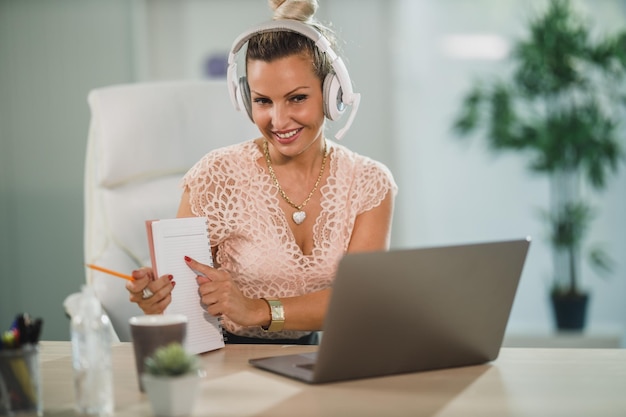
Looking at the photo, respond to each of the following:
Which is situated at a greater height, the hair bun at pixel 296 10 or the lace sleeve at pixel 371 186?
the hair bun at pixel 296 10

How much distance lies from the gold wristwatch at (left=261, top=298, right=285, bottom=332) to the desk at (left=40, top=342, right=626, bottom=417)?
23 cm

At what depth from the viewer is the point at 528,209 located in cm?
386

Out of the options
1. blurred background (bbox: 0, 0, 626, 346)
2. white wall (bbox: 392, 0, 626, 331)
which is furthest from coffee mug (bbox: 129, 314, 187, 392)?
white wall (bbox: 392, 0, 626, 331)

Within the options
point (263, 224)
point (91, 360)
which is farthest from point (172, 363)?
point (263, 224)

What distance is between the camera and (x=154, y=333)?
1089 millimetres

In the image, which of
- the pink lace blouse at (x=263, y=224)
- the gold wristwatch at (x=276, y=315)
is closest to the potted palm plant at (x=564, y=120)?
the pink lace blouse at (x=263, y=224)

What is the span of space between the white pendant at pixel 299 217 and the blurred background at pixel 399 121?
5.97ft

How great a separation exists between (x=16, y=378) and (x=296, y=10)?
1021 mm

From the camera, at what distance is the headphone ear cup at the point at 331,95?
1.69 meters

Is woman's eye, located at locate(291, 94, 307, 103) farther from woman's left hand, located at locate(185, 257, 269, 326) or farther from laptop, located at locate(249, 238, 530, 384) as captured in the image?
laptop, located at locate(249, 238, 530, 384)

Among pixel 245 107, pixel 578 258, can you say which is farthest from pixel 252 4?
pixel 245 107

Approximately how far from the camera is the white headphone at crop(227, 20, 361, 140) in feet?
5.35

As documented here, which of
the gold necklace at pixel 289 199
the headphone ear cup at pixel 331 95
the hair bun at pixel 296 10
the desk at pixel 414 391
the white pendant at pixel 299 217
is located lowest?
the desk at pixel 414 391

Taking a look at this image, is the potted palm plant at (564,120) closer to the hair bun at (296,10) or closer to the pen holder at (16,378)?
the hair bun at (296,10)
